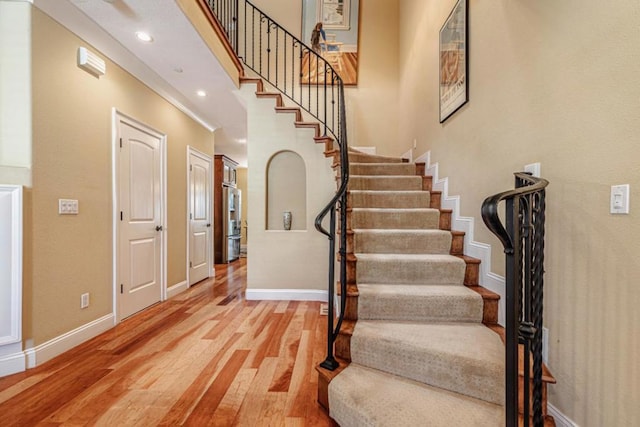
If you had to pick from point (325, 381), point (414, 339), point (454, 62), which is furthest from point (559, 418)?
point (454, 62)

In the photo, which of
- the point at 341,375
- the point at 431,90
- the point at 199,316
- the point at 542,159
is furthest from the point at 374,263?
the point at 431,90

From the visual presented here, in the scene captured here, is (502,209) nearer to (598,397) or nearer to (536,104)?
(536,104)

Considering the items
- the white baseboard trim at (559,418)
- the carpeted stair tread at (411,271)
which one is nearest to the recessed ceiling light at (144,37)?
the carpeted stair tread at (411,271)

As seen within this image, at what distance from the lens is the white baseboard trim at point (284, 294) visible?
3.59 metres

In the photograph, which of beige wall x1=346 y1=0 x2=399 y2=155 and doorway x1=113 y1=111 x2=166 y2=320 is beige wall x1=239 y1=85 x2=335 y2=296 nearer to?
doorway x1=113 y1=111 x2=166 y2=320

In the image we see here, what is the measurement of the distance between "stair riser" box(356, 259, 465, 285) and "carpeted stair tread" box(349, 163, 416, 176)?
5.24 feet

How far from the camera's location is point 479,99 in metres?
2.19

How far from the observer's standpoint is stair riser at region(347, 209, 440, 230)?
2701 millimetres

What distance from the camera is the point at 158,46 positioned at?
262 centimetres

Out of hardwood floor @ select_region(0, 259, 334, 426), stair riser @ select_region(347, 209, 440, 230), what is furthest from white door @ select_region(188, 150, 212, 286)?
stair riser @ select_region(347, 209, 440, 230)

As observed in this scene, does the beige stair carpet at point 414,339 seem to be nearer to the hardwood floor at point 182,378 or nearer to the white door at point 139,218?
the hardwood floor at point 182,378

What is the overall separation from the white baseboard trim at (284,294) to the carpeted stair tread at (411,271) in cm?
158

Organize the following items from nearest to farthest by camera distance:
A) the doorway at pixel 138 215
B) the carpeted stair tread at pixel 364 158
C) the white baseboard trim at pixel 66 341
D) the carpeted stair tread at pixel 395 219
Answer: the white baseboard trim at pixel 66 341 < the carpeted stair tread at pixel 395 219 < the doorway at pixel 138 215 < the carpeted stair tread at pixel 364 158

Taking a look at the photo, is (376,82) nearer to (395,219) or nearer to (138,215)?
(395,219)
